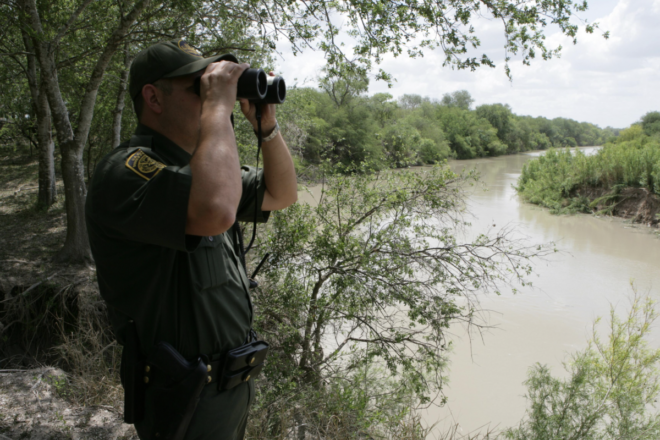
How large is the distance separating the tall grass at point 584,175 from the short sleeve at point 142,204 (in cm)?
1644

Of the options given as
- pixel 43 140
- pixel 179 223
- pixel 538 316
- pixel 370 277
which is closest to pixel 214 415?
pixel 179 223

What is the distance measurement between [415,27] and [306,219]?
1972 mm

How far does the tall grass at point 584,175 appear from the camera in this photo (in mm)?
14688

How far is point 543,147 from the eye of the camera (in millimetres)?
57094

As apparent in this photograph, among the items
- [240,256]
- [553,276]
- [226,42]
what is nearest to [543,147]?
[553,276]

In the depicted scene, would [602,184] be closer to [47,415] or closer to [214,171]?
[47,415]

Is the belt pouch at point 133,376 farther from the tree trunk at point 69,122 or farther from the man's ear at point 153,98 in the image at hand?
the tree trunk at point 69,122

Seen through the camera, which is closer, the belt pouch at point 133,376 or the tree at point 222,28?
the belt pouch at point 133,376

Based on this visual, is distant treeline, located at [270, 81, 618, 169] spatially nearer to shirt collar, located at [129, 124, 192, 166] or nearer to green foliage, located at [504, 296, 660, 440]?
green foliage, located at [504, 296, 660, 440]

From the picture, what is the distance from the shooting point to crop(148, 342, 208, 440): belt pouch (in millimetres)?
1099

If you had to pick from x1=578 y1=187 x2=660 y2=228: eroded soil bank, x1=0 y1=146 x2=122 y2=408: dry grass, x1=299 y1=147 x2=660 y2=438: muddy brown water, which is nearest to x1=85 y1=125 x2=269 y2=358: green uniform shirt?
x1=0 y1=146 x2=122 y2=408: dry grass

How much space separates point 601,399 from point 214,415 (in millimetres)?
3687

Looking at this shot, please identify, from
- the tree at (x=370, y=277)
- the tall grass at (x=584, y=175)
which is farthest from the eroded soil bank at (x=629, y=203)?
the tree at (x=370, y=277)

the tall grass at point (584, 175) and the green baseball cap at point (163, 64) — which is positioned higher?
the green baseball cap at point (163, 64)
